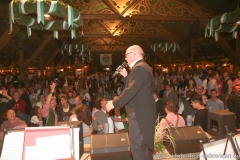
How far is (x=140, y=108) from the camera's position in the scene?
2.03 metres

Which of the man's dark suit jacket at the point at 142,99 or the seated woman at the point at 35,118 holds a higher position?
the man's dark suit jacket at the point at 142,99

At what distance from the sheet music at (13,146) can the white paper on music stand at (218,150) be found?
54.9 inches

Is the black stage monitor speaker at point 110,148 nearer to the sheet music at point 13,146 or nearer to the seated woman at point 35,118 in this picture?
the sheet music at point 13,146

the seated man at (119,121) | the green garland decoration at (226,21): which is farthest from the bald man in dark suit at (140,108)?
the green garland decoration at (226,21)

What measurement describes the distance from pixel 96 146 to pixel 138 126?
0.45m

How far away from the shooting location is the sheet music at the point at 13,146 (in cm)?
168

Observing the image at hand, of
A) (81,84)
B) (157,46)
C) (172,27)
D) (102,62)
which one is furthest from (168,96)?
(102,62)

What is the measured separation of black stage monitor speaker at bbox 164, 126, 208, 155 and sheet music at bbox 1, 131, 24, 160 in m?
1.44

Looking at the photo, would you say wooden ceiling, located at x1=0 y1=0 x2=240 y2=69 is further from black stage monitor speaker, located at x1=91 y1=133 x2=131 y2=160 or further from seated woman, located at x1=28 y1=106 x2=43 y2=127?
black stage monitor speaker, located at x1=91 y1=133 x2=131 y2=160

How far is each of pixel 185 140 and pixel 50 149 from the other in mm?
1339

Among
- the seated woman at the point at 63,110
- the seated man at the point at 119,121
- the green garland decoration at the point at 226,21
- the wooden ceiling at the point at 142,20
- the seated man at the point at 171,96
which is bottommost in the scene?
the seated man at the point at 119,121

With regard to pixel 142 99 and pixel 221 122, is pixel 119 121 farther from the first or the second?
pixel 142 99

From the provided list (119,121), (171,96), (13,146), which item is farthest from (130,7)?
(13,146)

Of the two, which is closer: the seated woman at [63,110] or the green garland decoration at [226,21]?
the green garland decoration at [226,21]
